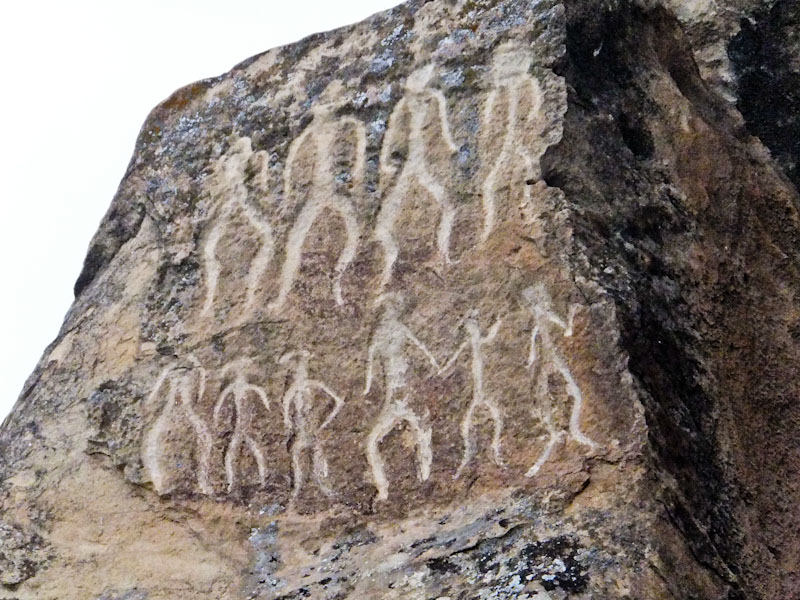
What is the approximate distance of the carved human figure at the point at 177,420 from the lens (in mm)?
3188

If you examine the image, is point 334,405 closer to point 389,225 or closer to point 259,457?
point 259,457

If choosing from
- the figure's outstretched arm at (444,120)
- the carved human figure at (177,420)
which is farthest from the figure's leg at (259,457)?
the figure's outstretched arm at (444,120)

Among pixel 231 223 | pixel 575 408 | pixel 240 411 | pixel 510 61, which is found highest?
pixel 510 61

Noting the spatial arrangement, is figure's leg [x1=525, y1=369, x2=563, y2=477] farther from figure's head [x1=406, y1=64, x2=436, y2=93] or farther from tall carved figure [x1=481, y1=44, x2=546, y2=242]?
figure's head [x1=406, y1=64, x2=436, y2=93]

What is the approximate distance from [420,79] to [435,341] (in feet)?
2.73

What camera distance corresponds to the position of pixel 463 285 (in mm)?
3064

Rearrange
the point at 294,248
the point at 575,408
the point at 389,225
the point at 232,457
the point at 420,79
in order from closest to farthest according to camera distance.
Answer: the point at 575,408, the point at 232,457, the point at 389,225, the point at 294,248, the point at 420,79

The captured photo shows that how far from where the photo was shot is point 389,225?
327cm

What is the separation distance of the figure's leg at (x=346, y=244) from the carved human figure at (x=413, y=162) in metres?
0.07

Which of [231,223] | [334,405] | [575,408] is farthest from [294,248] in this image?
[575,408]

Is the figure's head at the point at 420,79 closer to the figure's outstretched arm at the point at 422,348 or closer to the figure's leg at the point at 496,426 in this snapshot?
the figure's outstretched arm at the point at 422,348

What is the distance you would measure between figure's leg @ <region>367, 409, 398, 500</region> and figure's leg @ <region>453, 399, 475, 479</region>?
0.18 metres

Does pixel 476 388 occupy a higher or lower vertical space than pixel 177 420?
lower

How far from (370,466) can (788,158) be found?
1.85 meters
